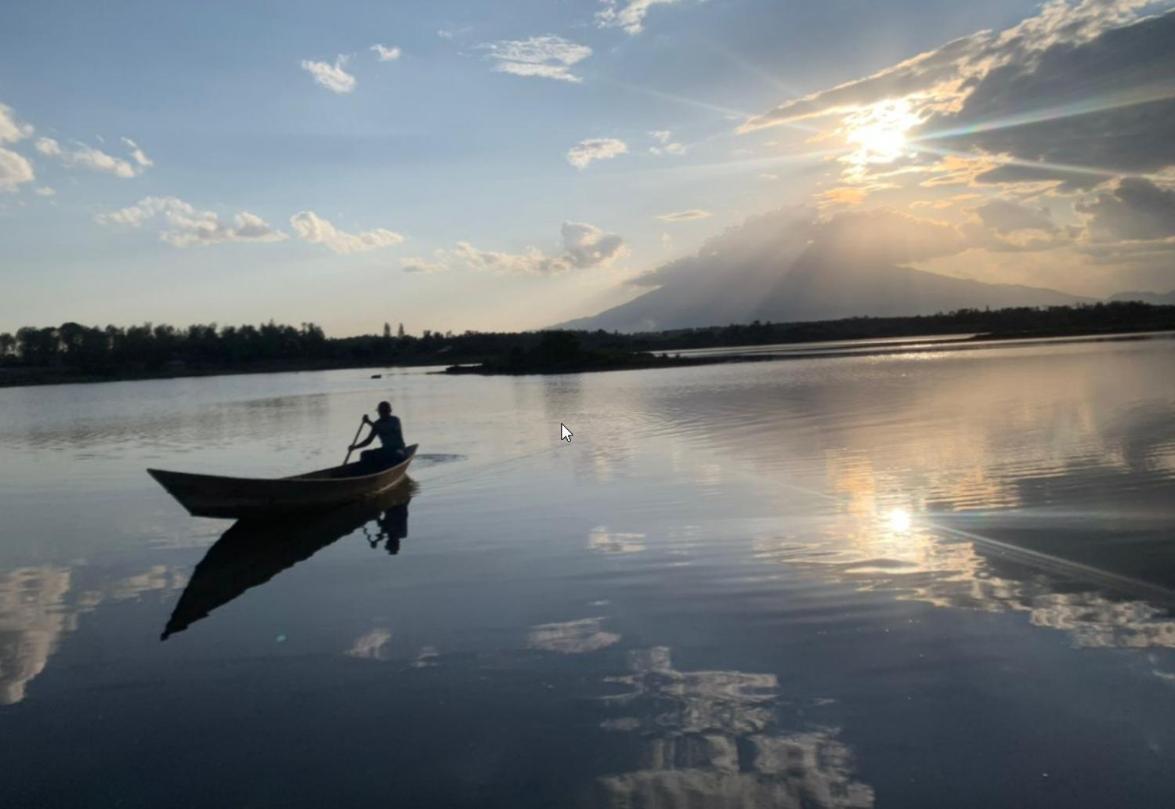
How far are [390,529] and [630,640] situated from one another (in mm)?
7215

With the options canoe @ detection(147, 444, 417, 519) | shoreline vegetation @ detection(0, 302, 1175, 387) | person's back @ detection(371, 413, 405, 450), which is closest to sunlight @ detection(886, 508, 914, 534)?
canoe @ detection(147, 444, 417, 519)

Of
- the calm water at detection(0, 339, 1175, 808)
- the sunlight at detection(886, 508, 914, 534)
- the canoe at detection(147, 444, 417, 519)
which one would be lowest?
the calm water at detection(0, 339, 1175, 808)

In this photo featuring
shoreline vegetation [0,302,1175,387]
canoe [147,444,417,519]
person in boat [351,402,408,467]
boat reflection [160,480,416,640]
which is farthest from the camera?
shoreline vegetation [0,302,1175,387]

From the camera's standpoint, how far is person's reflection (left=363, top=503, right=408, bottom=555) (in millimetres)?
13422

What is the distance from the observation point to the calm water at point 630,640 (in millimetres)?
5859

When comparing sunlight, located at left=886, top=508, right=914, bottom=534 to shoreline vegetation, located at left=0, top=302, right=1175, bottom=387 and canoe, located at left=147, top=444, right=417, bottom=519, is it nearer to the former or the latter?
canoe, located at left=147, top=444, right=417, bottom=519

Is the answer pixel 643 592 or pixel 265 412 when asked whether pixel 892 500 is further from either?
pixel 265 412

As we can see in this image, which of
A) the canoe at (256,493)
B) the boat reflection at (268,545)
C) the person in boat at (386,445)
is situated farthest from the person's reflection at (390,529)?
the person in boat at (386,445)

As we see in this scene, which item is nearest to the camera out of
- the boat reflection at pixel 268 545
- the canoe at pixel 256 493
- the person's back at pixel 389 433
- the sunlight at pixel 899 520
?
the boat reflection at pixel 268 545

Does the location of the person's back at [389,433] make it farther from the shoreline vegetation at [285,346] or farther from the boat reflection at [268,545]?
the shoreline vegetation at [285,346]

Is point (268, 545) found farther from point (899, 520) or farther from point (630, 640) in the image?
point (899, 520)

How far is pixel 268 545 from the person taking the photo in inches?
542

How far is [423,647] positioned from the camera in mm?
8438

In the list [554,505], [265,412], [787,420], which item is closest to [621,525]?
[554,505]
